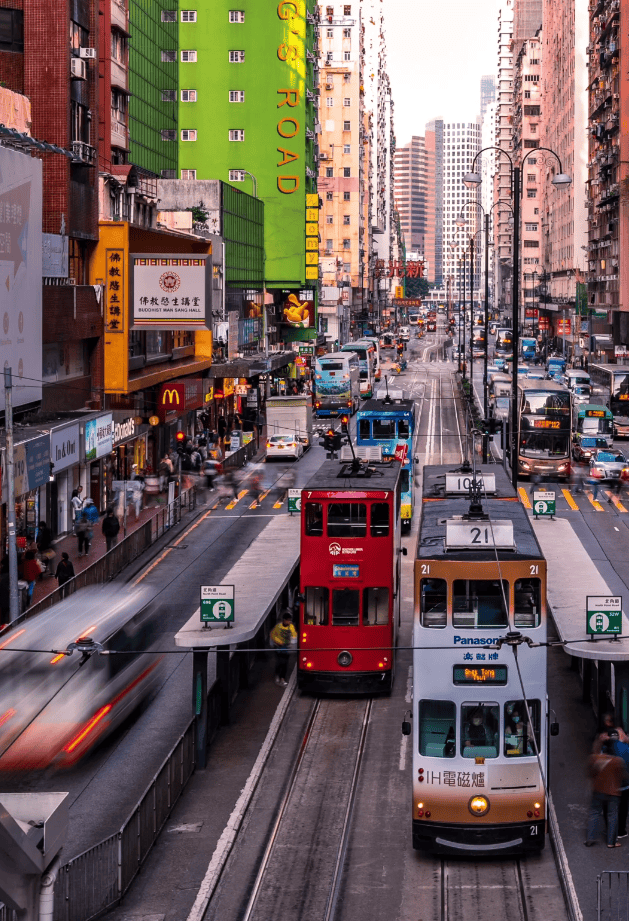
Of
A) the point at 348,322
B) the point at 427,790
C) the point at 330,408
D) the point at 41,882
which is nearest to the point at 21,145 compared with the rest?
the point at 427,790

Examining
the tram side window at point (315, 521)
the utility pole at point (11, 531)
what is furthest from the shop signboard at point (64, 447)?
the tram side window at point (315, 521)

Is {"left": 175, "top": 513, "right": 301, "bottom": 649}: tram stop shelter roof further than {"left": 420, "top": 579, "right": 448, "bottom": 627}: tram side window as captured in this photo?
Yes

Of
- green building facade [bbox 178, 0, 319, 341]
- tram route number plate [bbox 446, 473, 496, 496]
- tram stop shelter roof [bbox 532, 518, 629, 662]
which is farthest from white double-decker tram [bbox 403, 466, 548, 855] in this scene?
green building facade [bbox 178, 0, 319, 341]

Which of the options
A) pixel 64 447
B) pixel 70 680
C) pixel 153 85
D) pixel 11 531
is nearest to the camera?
pixel 70 680

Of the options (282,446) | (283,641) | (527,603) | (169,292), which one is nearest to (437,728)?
(527,603)

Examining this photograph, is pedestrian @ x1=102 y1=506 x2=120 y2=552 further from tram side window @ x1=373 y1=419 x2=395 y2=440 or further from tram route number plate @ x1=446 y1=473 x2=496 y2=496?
tram route number plate @ x1=446 y1=473 x2=496 y2=496

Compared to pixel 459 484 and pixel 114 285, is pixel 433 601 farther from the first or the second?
pixel 114 285

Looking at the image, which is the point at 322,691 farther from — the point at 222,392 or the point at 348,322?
the point at 348,322
